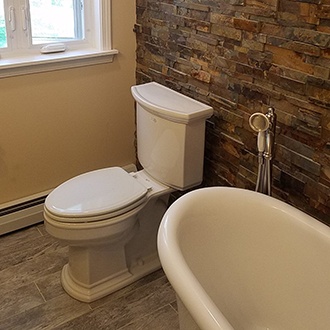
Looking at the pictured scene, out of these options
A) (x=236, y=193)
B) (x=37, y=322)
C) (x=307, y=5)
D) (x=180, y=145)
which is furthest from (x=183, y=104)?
(x=37, y=322)

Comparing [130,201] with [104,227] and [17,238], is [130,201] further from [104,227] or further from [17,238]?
[17,238]

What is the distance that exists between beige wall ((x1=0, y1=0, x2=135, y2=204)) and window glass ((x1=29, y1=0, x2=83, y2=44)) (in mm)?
196

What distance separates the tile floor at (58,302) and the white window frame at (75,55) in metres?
0.93

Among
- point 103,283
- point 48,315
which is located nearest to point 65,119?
point 103,283

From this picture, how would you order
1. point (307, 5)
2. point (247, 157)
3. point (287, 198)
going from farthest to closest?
point (247, 157) → point (287, 198) → point (307, 5)

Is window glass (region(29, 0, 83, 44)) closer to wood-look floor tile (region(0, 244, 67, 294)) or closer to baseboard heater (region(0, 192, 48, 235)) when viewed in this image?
baseboard heater (region(0, 192, 48, 235))

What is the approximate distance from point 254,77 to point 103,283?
3.74ft

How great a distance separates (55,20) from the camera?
239 cm

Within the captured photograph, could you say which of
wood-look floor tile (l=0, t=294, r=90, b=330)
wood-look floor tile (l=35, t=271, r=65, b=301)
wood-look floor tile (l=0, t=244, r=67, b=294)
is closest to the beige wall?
wood-look floor tile (l=0, t=244, r=67, b=294)

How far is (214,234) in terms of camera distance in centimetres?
175

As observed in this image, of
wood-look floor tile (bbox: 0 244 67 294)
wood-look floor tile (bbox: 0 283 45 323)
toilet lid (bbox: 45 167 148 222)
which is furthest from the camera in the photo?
wood-look floor tile (bbox: 0 244 67 294)

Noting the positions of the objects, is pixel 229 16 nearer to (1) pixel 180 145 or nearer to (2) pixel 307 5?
(2) pixel 307 5

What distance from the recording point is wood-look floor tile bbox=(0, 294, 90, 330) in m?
1.95

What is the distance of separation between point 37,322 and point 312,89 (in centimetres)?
146
